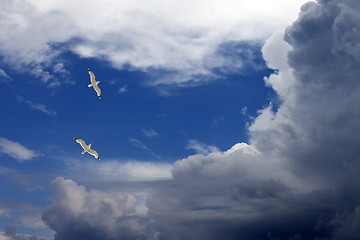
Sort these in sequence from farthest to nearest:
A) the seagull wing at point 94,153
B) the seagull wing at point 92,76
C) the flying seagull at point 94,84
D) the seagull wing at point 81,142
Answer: the seagull wing at point 94,153 → the seagull wing at point 81,142 → the flying seagull at point 94,84 → the seagull wing at point 92,76

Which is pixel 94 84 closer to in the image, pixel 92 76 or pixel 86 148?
pixel 92 76

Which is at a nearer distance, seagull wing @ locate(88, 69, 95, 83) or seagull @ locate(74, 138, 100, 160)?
seagull wing @ locate(88, 69, 95, 83)

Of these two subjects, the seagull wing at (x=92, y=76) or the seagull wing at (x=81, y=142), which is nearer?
the seagull wing at (x=92, y=76)

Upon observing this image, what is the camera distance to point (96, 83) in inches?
6594

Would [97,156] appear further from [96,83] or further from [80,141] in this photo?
[96,83]

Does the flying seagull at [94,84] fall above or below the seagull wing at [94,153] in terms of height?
above

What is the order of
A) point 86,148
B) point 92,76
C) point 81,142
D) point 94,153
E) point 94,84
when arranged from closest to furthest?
point 92,76, point 94,84, point 81,142, point 86,148, point 94,153

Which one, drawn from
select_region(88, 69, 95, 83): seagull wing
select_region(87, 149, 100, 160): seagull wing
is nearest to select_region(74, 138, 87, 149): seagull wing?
select_region(87, 149, 100, 160): seagull wing

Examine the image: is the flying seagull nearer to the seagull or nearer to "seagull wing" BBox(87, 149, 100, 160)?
the seagull

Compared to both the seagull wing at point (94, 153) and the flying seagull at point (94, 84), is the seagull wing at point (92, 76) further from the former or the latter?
the seagull wing at point (94, 153)

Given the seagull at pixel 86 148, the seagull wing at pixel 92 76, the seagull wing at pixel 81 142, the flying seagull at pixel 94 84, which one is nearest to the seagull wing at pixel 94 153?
the seagull at pixel 86 148

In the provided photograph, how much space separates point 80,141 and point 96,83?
2396 cm

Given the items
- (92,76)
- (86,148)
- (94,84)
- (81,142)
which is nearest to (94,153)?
(86,148)

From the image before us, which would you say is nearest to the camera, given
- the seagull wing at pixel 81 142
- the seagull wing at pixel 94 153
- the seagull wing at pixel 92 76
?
the seagull wing at pixel 92 76
